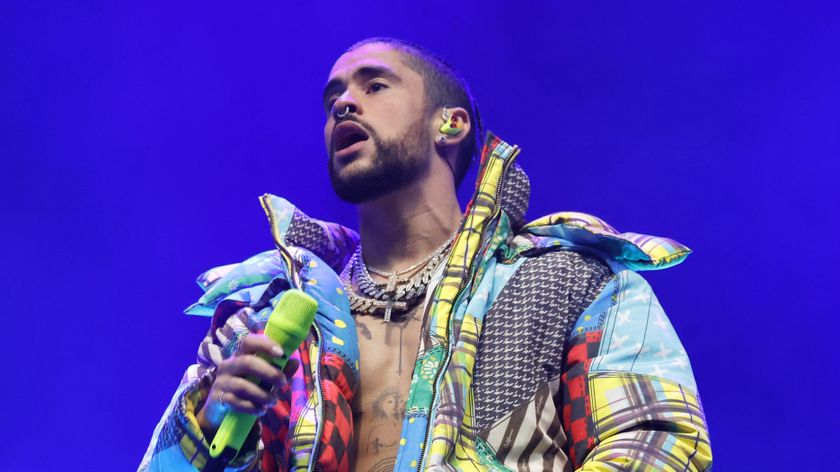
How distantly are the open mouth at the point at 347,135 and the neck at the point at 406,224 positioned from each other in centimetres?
13

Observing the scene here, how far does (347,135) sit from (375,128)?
0.06 metres

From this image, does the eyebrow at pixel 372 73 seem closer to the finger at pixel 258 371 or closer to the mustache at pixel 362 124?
the mustache at pixel 362 124

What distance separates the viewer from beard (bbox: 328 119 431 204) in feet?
6.19

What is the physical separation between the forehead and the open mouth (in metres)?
0.17

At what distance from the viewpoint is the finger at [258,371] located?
1.15 meters

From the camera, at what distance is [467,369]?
1.45 m

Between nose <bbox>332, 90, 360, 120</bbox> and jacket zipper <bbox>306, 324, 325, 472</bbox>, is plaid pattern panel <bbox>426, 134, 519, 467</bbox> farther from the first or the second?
nose <bbox>332, 90, 360, 120</bbox>

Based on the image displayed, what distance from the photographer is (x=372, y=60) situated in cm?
205

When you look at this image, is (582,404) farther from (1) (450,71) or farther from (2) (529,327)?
(1) (450,71)

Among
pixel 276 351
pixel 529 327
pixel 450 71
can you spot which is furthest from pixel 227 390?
pixel 450 71

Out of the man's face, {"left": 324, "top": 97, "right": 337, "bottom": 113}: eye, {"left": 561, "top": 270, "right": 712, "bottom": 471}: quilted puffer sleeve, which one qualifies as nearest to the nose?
the man's face

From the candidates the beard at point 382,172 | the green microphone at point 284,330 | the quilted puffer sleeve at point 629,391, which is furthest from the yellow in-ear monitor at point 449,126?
the green microphone at point 284,330

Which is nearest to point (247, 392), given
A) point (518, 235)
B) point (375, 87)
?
point (518, 235)

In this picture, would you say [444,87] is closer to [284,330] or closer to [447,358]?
[447,358]
